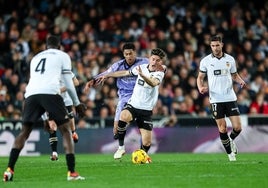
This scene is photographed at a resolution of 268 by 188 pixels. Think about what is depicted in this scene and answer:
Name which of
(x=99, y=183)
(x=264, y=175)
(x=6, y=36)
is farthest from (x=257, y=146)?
(x=99, y=183)

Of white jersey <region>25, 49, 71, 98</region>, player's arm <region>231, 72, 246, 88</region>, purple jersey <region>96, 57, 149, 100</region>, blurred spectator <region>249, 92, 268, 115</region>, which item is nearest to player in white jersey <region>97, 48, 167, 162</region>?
purple jersey <region>96, 57, 149, 100</region>

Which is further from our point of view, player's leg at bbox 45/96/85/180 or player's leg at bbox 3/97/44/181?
player's leg at bbox 3/97/44/181

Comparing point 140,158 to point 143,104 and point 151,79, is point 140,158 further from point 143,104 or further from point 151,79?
point 151,79

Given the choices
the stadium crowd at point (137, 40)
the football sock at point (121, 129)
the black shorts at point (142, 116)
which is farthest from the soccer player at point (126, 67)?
the stadium crowd at point (137, 40)

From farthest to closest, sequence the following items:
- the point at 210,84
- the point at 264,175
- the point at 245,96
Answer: the point at 245,96 < the point at 210,84 < the point at 264,175

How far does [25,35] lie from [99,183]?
15.6 m

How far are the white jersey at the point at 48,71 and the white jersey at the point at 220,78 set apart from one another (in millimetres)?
5519

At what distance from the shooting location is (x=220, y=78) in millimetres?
18000

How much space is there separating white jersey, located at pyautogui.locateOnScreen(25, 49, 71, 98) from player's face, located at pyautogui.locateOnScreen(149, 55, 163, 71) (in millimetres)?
4094

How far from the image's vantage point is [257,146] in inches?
989

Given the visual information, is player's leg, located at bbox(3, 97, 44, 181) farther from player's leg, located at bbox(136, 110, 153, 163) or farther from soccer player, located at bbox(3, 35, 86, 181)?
player's leg, located at bbox(136, 110, 153, 163)

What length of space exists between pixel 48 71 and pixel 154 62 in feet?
14.4

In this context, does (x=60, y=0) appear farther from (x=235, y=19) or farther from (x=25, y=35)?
(x=235, y=19)

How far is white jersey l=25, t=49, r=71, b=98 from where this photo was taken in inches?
517
